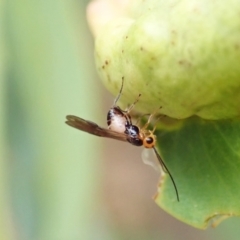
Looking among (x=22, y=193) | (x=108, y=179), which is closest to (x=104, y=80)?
(x=22, y=193)

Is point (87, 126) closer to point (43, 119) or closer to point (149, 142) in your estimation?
point (149, 142)

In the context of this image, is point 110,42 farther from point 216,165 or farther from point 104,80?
point 216,165

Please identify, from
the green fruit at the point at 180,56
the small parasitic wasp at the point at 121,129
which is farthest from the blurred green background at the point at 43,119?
the green fruit at the point at 180,56

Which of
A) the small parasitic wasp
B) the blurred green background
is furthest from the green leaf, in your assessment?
the blurred green background

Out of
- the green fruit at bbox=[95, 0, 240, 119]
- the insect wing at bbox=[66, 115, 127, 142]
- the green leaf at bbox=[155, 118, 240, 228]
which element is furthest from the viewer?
the insect wing at bbox=[66, 115, 127, 142]

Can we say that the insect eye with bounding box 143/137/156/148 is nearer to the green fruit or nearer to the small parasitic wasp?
the small parasitic wasp
